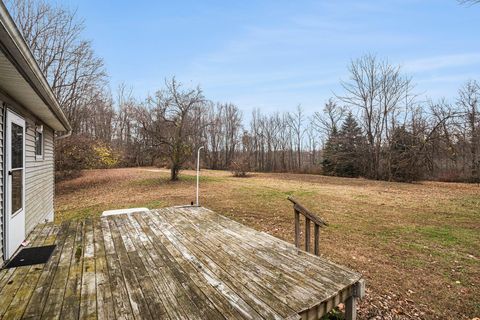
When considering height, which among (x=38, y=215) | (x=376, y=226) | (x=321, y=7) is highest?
(x=321, y=7)

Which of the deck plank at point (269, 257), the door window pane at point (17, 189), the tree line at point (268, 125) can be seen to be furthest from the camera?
the tree line at point (268, 125)

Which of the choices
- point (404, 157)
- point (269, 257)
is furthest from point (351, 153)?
point (269, 257)

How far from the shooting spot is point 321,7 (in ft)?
34.2

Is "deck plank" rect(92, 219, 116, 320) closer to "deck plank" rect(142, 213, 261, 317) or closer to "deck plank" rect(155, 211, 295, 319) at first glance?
"deck plank" rect(142, 213, 261, 317)

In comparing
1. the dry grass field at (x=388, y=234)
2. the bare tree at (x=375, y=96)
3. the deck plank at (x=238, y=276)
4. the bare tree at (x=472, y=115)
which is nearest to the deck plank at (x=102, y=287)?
the deck plank at (x=238, y=276)

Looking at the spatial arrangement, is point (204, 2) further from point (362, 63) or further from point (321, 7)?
point (362, 63)

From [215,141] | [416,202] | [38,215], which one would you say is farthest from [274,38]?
[215,141]

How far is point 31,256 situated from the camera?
298 centimetres

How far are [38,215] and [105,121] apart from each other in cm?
2265

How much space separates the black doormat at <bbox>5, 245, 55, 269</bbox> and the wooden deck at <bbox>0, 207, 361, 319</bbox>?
0.11 m

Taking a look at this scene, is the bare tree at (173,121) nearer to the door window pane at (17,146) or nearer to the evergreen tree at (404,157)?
the door window pane at (17,146)

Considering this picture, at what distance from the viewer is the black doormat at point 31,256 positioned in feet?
9.07

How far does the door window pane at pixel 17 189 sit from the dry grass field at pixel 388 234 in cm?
408

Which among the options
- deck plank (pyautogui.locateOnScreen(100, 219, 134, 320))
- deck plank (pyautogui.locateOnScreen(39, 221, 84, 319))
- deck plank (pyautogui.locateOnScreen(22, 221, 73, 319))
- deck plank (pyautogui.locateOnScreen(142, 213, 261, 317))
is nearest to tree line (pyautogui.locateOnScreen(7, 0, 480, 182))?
deck plank (pyautogui.locateOnScreen(39, 221, 84, 319))
